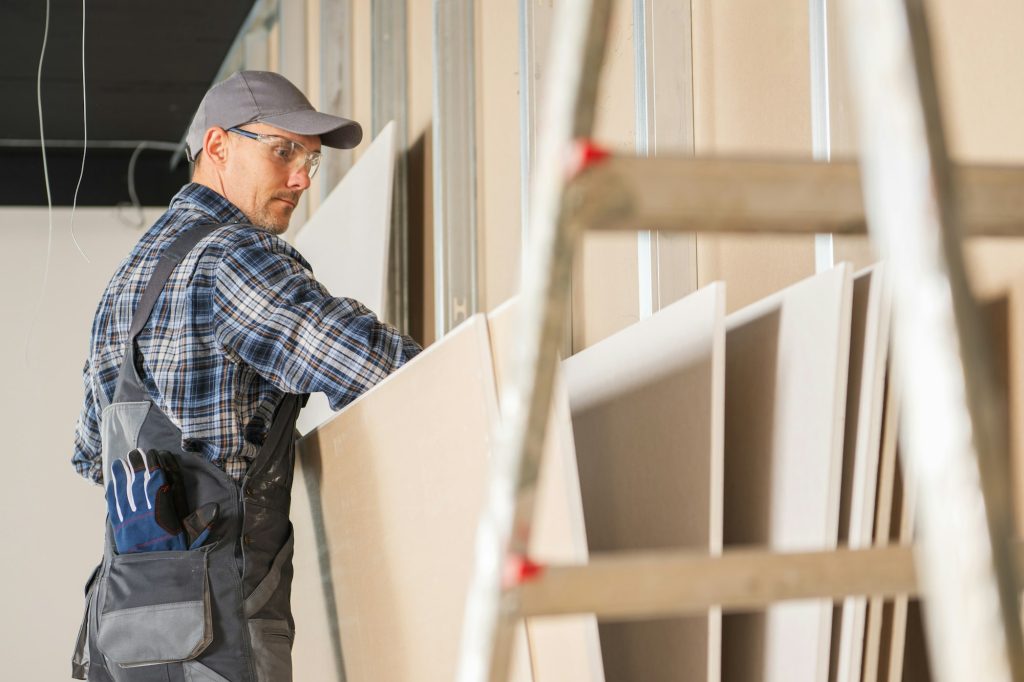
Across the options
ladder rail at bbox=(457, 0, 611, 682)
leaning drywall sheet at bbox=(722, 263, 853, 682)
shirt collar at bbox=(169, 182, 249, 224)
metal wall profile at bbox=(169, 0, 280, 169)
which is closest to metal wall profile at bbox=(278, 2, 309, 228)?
metal wall profile at bbox=(169, 0, 280, 169)

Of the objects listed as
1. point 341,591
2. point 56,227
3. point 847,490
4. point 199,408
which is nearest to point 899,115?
point 847,490

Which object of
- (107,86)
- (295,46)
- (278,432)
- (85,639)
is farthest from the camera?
(107,86)

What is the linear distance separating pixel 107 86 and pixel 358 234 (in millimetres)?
2998

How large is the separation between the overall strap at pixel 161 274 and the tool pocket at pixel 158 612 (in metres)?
0.39

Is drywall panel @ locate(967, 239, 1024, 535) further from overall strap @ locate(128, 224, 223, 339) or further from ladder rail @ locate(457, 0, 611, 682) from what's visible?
overall strap @ locate(128, 224, 223, 339)

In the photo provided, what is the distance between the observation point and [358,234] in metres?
3.42

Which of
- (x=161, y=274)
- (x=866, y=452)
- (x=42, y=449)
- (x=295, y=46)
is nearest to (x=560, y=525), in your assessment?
(x=866, y=452)

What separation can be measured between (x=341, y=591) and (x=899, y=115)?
1894 millimetres

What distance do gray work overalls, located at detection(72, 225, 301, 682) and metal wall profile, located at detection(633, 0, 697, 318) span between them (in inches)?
28.2

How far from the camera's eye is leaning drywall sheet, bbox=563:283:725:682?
4.32 ft

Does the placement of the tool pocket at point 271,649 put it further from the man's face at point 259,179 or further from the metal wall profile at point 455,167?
the metal wall profile at point 455,167

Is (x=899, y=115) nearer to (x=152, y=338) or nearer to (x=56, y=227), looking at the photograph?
(x=152, y=338)

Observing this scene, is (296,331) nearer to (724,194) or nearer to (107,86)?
(724,194)

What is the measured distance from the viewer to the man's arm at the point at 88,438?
2.33 metres
